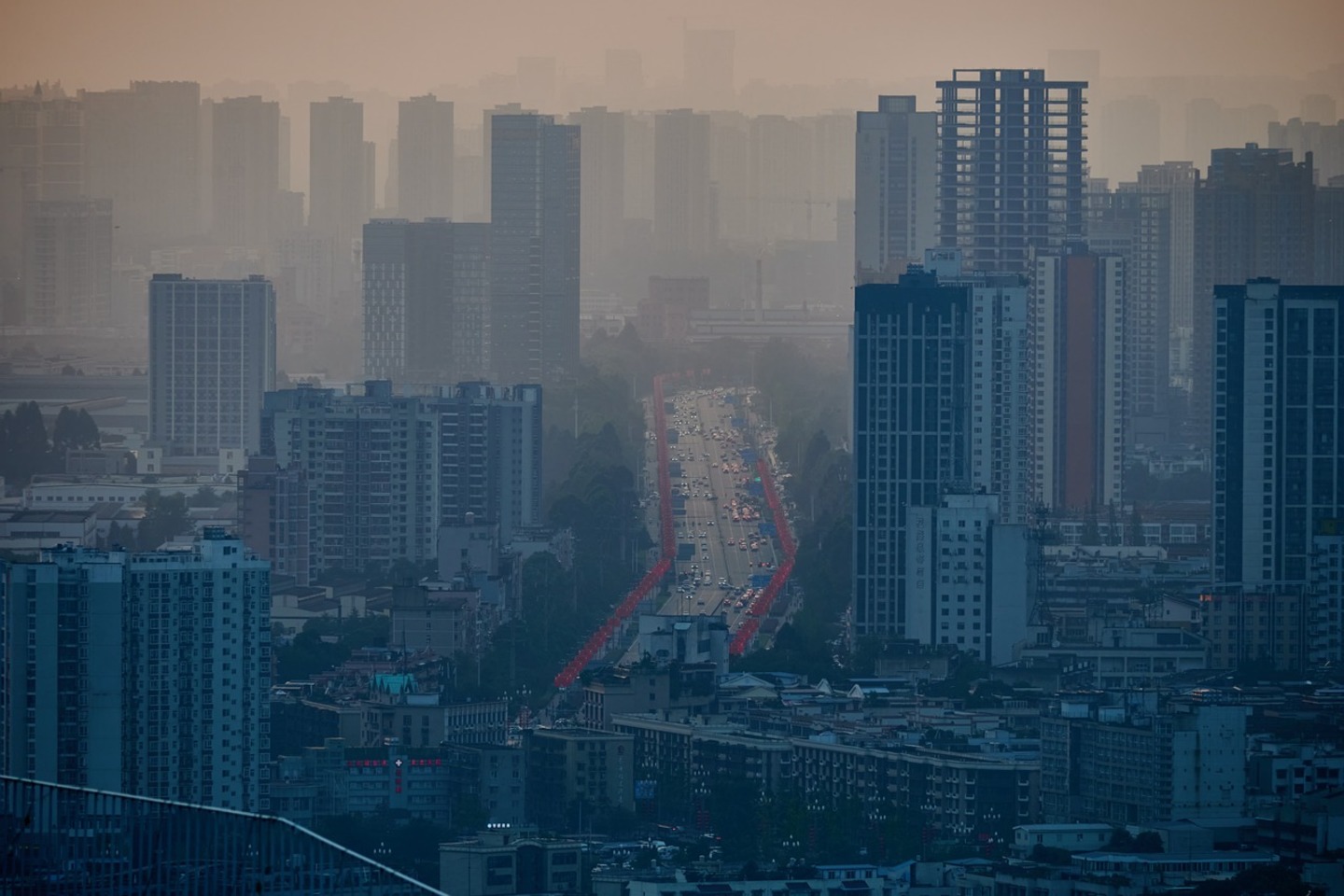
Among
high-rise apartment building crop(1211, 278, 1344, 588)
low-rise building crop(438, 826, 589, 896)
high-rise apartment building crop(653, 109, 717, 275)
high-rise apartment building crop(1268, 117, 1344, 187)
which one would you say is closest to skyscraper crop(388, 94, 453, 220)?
high-rise apartment building crop(653, 109, 717, 275)

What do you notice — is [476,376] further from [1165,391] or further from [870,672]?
[870,672]

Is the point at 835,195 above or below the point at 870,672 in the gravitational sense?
above

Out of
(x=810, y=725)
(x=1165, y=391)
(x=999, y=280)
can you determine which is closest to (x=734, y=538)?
(x=999, y=280)

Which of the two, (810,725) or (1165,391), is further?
(1165,391)

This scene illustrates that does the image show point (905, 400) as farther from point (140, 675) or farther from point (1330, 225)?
point (1330, 225)

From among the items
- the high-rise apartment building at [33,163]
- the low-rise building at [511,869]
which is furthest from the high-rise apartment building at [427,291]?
the low-rise building at [511,869]

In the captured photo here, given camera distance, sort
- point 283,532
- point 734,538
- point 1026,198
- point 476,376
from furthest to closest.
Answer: point 476,376, point 1026,198, point 734,538, point 283,532
